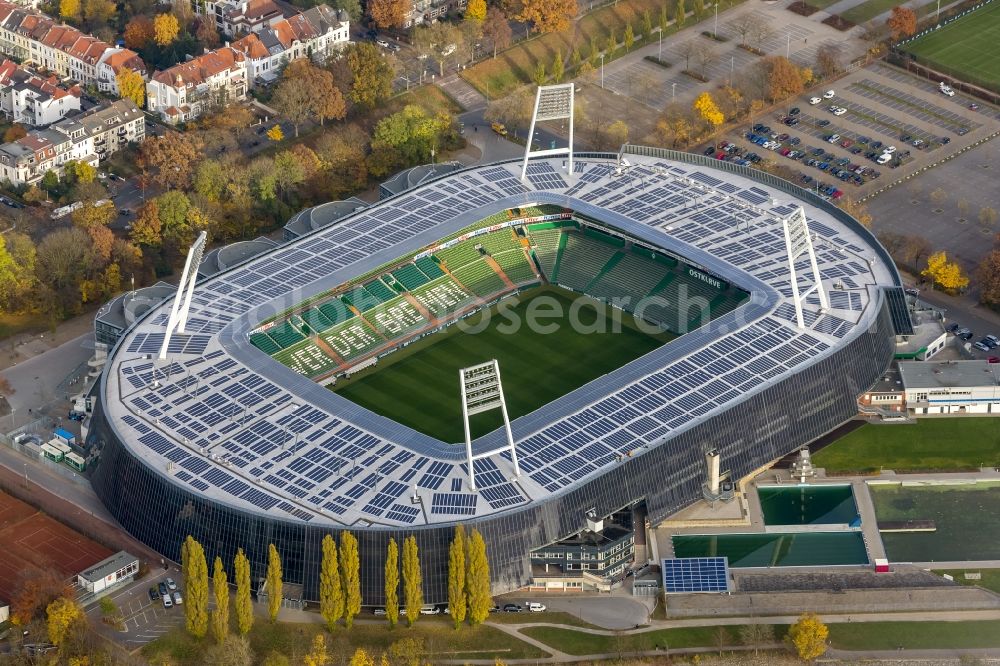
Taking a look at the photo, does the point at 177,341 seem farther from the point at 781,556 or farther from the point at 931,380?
the point at 931,380

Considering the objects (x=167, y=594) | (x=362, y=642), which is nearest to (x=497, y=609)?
(x=362, y=642)

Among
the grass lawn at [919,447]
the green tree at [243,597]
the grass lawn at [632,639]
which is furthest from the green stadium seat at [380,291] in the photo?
the grass lawn at [632,639]

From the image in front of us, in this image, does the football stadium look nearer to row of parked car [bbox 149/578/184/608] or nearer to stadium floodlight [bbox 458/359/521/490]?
stadium floodlight [bbox 458/359/521/490]

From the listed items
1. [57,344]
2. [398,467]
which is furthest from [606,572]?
[57,344]

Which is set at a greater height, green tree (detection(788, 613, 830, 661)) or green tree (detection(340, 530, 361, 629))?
green tree (detection(340, 530, 361, 629))

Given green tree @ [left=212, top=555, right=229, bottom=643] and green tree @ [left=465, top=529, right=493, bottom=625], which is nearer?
green tree @ [left=212, top=555, right=229, bottom=643]

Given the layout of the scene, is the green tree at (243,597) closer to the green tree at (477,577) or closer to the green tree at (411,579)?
the green tree at (411,579)

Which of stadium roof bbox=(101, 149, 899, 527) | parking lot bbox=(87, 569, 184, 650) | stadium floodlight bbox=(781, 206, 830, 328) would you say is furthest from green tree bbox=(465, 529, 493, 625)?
stadium floodlight bbox=(781, 206, 830, 328)
